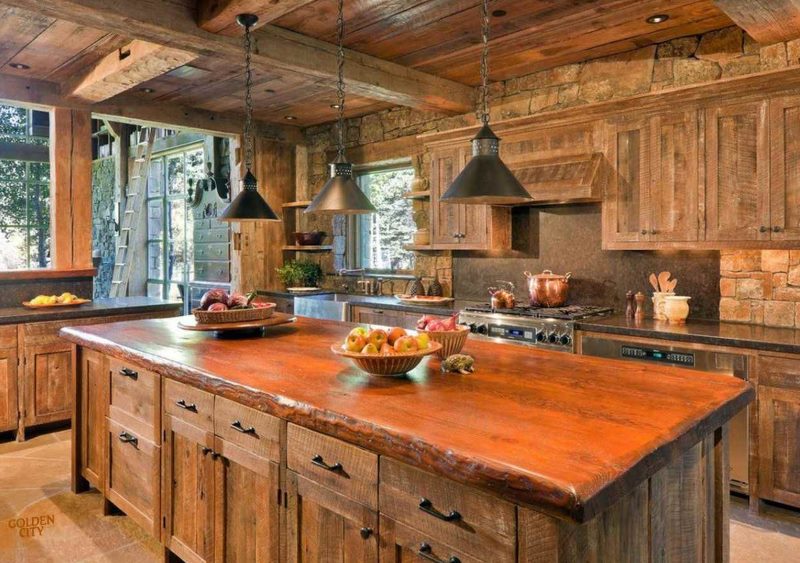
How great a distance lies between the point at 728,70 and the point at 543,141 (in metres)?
1.25

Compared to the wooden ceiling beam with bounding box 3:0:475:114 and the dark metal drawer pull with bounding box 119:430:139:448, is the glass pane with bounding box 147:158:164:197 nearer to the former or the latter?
the wooden ceiling beam with bounding box 3:0:475:114

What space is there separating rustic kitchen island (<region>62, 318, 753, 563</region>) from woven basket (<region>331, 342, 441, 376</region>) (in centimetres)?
4

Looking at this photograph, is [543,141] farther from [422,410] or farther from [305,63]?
[422,410]

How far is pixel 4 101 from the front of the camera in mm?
4730

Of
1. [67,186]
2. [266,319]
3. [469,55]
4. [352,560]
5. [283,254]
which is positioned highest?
[469,55]

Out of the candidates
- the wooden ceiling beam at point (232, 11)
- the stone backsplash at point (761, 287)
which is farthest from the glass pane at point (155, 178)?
the stone backsplash at point (761, 287)

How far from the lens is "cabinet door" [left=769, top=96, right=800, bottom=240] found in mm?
3203

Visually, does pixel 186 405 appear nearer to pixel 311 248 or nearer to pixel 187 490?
pixel 187 490

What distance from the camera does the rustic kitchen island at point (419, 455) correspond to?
1.29 m

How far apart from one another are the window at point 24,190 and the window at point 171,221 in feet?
6.18

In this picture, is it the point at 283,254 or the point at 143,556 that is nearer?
the point at 143,556

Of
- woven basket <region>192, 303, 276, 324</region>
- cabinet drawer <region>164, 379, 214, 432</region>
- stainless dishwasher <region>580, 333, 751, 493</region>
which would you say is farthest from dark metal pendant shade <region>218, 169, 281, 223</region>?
stainless dishwasher <region>580, 333, 751, 493</region>

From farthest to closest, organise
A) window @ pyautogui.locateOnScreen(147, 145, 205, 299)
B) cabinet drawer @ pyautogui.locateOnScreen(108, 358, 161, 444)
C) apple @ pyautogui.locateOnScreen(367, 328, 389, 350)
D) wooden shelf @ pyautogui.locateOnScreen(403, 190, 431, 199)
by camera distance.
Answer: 1. window @ pyautogui.locateOnScreen(147, 145, 205, 299)
2. wooden shelf @ pyautogui.locateOnScreen(403, 190, 431, 199)
3. cabinet drawer @ pyautogui.locateOnScreen(108, 358, 161, 444)
4. apple @ pyautogui.locateOnScreen(367, 328, 389, 350)

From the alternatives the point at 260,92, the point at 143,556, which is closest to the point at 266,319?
the point at 143,556
